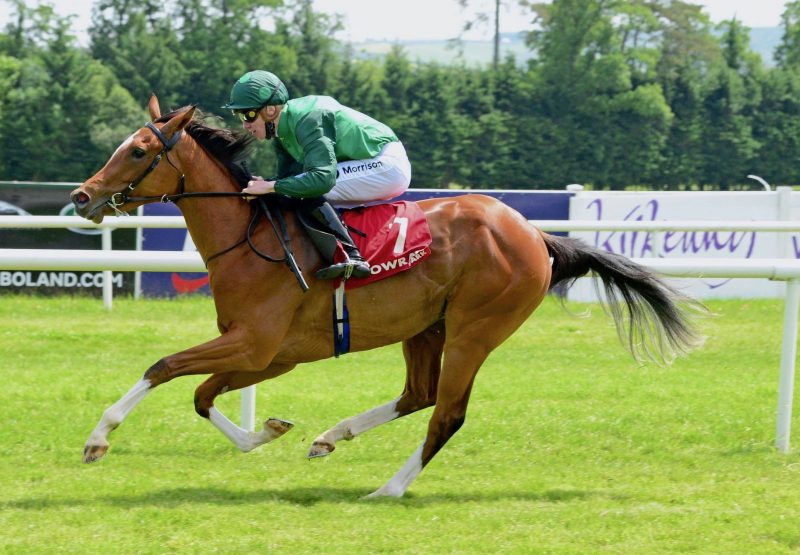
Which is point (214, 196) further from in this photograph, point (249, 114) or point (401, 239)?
point (401, 239)

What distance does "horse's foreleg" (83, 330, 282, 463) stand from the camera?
4.28 metres

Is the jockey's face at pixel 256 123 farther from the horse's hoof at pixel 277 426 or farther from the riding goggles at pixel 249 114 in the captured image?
the horse's hoof at pixel 277 426

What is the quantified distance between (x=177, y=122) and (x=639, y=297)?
227 centimetres

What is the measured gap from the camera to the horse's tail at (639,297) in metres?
5.22

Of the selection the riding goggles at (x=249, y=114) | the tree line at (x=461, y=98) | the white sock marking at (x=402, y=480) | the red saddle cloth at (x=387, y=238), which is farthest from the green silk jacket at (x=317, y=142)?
the tree line at (x=461, y=98)

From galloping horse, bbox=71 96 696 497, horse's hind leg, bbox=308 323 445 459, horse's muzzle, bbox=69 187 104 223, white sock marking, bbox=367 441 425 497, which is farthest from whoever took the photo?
horse's hind leg, bbox=308 323 445 459

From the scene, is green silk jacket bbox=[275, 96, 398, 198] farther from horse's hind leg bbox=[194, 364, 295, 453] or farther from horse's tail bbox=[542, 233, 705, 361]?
horse's tail bbox=[542, 233, 705, 361]

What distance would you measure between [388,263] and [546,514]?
3.96 ft

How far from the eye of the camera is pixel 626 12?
54.0 metres

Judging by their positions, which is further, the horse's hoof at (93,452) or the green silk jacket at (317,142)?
the green silk jacket at (317,142)

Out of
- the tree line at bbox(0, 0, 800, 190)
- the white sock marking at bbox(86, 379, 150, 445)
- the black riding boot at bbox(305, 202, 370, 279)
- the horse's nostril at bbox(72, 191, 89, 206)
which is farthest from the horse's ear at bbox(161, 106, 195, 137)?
the tree line at bbox(0, 0, 800, 190)

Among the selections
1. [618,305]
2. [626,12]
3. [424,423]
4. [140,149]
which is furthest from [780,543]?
[626,12]

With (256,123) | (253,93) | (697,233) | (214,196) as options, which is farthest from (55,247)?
(253,93)

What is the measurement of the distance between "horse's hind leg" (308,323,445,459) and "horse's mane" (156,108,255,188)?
1.10 metres
